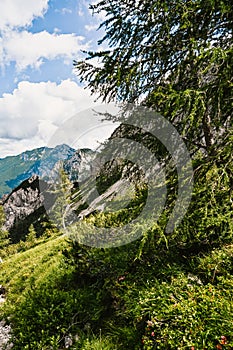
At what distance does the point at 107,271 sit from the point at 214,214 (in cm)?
310

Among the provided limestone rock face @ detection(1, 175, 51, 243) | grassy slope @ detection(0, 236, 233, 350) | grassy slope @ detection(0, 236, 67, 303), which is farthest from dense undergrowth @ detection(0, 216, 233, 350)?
limestone rock face @ detection(1, 175, 51, 243)

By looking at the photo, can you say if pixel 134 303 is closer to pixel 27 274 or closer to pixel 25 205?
pixel 27 274

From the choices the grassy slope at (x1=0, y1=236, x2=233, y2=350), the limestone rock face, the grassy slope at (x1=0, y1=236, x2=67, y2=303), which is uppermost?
the limestone rock face

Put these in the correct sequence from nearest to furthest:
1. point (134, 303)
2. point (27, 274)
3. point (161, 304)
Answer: point (161, 304) → point (134, 303) → point (27, 274)

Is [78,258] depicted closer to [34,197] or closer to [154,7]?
[154,7]

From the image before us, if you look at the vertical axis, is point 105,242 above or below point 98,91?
below

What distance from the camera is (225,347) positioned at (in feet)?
12.1

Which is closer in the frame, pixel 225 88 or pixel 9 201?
pixel 225 88

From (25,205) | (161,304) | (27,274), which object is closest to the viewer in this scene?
(161,304)

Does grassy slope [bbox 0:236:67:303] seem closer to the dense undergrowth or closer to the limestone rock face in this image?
the dense undergrowth

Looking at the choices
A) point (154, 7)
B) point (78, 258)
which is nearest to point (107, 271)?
point (78, 258)

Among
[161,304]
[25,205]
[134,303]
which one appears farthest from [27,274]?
[25,205]

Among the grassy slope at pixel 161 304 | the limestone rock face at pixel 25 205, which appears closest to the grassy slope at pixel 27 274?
the grassy slope at pixel 161 304

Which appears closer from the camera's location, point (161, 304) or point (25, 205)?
point (161, 304)
